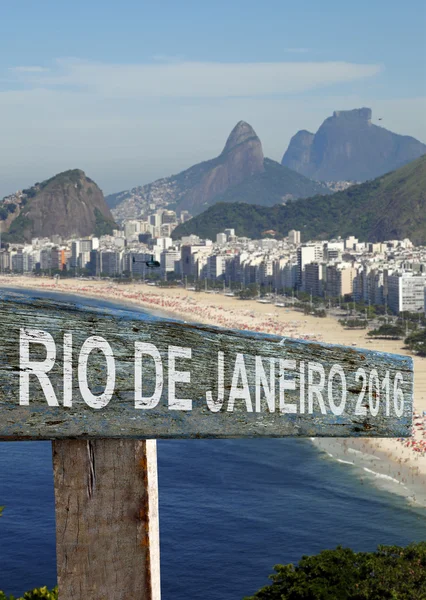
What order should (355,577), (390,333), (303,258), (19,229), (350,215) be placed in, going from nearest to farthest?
(355,577)
(390,333)
(303,258)
(350,215)
(19,229)

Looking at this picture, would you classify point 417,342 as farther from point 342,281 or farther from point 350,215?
point 350,215

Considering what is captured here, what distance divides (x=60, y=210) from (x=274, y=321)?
112 m

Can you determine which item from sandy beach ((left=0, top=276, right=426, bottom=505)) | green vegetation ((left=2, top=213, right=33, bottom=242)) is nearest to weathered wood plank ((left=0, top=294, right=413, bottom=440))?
sandy beach ((left=0, top=276, right=426, bottom=505))

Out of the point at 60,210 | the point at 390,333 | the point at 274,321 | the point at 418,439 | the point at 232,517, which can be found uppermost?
the point at 60,210

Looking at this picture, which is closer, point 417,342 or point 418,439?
point 418,439

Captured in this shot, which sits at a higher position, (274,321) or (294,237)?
(294,237)

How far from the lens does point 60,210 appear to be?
171m

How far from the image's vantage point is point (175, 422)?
1.30 meters

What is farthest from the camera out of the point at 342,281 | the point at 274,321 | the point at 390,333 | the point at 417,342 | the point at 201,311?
the point at 342,281

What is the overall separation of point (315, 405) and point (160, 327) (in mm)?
296

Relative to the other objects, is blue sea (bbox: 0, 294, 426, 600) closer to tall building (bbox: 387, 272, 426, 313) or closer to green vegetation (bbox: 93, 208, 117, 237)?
tall building (bbox: 387, 272, 426, 313)

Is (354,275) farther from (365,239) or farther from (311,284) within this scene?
(365,239)

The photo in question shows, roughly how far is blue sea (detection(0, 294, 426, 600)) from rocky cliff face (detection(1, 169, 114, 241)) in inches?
5580

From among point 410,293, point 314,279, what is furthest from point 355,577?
point 314,279
